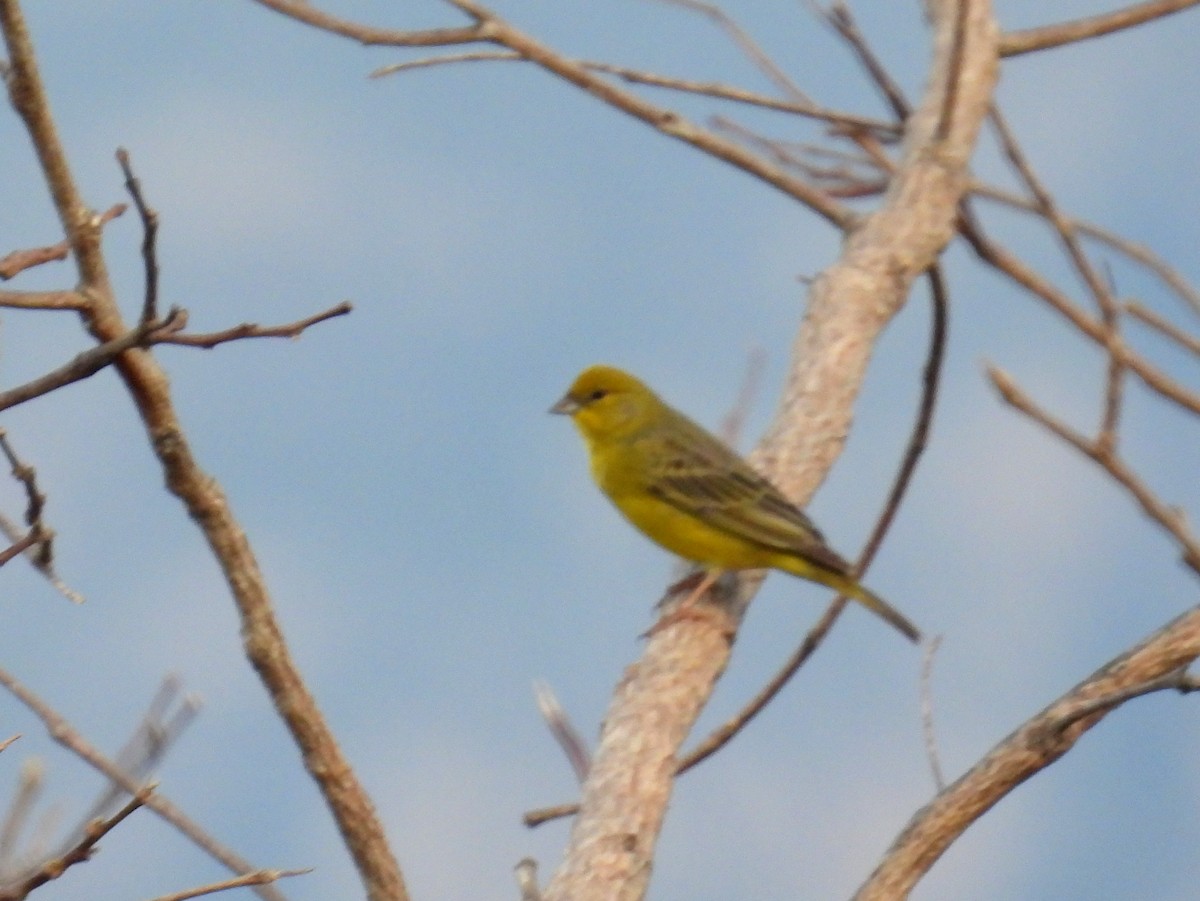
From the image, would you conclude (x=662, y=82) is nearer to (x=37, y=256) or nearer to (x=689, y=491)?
(x=689, y=491)

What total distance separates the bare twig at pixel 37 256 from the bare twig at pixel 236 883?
0.90 meters

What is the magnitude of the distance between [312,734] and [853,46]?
344 cm

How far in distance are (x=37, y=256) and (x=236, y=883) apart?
1.01 metres

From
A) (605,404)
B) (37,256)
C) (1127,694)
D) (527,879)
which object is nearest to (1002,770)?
(1127,694)

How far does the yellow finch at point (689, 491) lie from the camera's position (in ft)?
17.5

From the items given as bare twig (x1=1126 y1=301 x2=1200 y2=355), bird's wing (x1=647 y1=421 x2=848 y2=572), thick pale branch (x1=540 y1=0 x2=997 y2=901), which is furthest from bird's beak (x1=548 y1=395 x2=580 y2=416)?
bare twig (x1=1126 y1=301 x2=1200 y2=355)

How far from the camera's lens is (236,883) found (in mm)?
2143

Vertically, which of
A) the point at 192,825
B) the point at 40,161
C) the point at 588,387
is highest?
the point at 588,387

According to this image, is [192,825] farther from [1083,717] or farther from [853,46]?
[853,46]

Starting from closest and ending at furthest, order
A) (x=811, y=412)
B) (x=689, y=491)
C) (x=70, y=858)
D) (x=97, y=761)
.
Result: (x=70, y=858)
(x=97, y=761)
(x=811, y=412)
(x=689, y=491)

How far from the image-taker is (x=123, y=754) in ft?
9.21

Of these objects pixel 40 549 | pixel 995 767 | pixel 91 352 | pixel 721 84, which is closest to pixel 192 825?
pixel 40 549

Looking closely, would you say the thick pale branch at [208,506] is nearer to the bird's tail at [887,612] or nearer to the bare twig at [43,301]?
the bare twig at [43,301]

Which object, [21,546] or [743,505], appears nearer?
[21,546]
